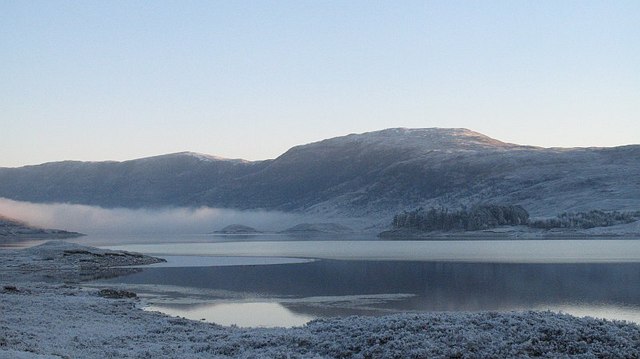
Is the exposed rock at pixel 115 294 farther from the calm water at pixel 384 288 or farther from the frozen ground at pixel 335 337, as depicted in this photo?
the frozen ground at pixel 335 337

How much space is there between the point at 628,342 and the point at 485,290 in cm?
3200

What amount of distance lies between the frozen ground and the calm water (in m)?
8.91

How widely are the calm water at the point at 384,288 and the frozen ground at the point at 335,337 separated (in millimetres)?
8913

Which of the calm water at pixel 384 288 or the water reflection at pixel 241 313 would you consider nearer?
the water reflection at pixel 241 313

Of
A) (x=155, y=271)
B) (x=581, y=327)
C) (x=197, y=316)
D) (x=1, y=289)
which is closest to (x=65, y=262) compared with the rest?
(x=155, y=271)

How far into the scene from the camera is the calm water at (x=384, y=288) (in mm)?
48191

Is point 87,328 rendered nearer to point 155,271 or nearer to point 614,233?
point 155,271

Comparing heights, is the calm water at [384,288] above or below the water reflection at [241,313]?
above

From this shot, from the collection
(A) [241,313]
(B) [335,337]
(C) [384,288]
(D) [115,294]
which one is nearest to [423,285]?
(C) [384,288]

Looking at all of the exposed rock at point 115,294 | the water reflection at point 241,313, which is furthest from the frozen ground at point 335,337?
the exposed rock at point 115,294

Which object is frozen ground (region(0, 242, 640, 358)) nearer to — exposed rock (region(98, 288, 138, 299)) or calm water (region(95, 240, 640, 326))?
calm water (region(95, 240, 640, 326))

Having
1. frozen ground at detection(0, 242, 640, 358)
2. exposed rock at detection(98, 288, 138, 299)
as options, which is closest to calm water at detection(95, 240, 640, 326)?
exposed rock at detection(98, 288, 138, 299)

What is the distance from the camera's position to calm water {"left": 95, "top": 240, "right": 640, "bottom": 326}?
48.2m

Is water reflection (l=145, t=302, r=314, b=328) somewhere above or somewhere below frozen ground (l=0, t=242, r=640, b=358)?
below
